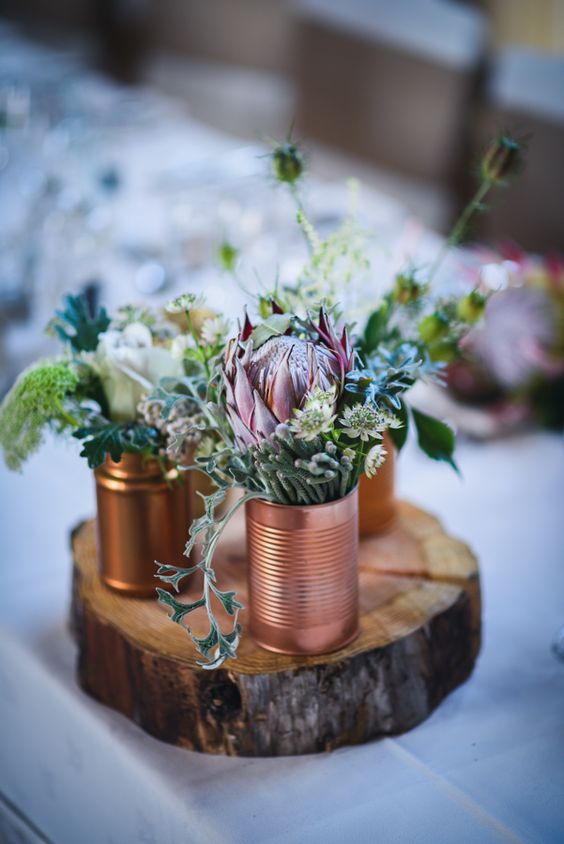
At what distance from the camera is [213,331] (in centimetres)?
96

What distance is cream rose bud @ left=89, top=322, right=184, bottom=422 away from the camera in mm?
978

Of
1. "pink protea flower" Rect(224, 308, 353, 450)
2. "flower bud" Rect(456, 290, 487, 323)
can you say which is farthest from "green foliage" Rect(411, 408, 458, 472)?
"pink protea flower" Rect(224, 308, 353, 450)

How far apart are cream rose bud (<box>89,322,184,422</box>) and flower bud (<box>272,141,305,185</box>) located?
215 mm

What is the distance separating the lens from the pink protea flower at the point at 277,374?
823 mm

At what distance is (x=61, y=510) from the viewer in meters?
1.43

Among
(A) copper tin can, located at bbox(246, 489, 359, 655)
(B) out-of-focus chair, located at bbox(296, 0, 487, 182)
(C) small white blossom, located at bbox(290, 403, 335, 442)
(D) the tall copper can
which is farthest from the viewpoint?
(B) out-of-focus chair, located at bbox(296, 0, 487, 182)

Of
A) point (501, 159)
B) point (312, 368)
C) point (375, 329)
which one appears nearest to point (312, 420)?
point (312, 368)

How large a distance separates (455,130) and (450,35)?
0.33 m

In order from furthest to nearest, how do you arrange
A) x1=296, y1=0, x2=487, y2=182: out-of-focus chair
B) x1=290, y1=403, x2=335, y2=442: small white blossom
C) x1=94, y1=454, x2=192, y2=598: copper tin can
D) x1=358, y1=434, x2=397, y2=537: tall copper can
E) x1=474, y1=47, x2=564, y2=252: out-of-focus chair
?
x1=296, y1=0, x2=487, y2=182: out-of-focus chair
x1=474, y1=47, x2=564, y2=252: out-of-focus chair
x1=358, y1=434, x2=397, y2=537: tall copper can
x1=94, y1=454, x2=192, y2=598: copper tin can
x1=290, y1=403, x2=335, y2=442: small white blossom

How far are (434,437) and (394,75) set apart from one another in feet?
9.65

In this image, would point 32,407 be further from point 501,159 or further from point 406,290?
point 501,159

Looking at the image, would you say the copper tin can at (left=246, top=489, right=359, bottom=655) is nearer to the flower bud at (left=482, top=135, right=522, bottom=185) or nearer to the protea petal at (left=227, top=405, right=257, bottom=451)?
the protea petal at (left=227, top=405, right=257, bottom=451)

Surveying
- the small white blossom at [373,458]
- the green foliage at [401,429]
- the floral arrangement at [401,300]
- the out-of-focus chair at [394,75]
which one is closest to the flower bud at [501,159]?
the floral arrangement at [401,300]

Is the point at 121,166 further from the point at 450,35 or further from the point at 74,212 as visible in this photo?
the point at 450,35
